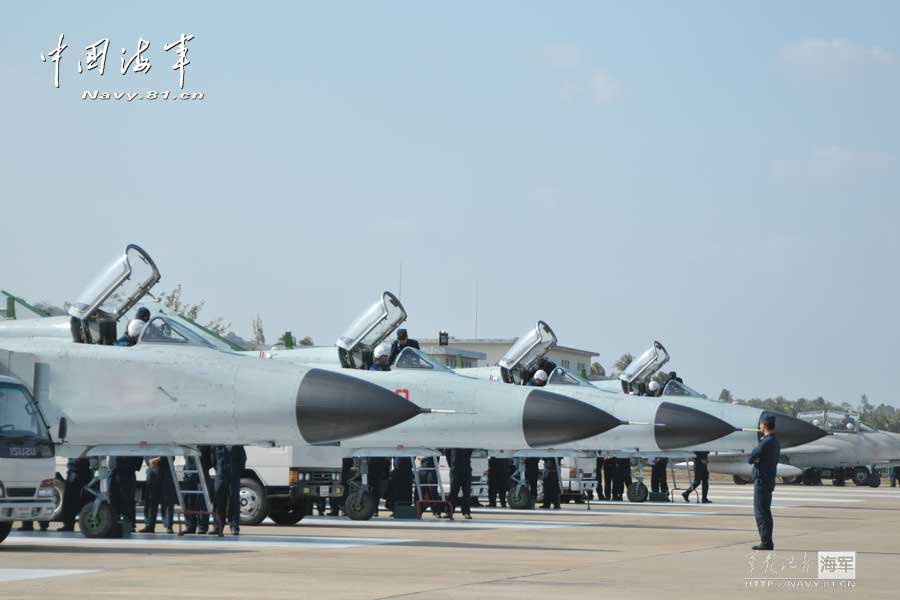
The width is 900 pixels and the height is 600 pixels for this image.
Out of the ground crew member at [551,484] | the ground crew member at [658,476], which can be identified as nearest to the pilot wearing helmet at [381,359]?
the ground crew member at [551,484]

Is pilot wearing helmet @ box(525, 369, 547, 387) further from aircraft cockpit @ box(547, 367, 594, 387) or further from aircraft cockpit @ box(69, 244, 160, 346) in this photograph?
aircraft cockpit @ box(69, 244, 160, 346)

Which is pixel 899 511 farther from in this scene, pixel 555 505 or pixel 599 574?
pixel 599 574

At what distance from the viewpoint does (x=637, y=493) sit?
1227 inches

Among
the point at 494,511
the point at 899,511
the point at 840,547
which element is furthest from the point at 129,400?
the point at 899,511

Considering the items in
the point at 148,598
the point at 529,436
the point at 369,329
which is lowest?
the point at 148,598

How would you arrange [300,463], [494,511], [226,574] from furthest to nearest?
[494,511]
[300,463]
[226,574]

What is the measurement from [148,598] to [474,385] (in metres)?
11.9

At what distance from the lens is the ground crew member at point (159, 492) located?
18047 millimetres

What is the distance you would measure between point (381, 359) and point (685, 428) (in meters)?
6.83

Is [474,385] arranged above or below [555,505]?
above

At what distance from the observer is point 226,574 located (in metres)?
12.0

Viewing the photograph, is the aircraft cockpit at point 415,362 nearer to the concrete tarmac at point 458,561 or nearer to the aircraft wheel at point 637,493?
the concrete tarmac at point 458,561

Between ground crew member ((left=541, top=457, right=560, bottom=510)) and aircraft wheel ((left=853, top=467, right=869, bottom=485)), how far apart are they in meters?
22.9

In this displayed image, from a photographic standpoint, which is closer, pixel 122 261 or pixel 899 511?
pixel 122 261
